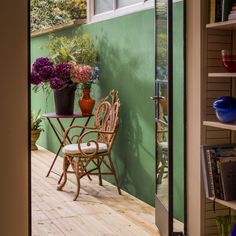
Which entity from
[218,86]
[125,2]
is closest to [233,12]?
[218,86]

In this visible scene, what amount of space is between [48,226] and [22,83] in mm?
→ 1646

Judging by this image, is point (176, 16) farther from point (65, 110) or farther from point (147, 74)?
point (65, 110)

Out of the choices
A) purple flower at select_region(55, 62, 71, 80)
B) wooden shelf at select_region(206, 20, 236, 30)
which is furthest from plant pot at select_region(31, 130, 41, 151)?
wooden shelf at select_region(206, 20, 236, 30)

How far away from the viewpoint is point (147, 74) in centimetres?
471

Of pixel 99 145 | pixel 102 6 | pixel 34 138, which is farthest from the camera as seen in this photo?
pixel 34 138

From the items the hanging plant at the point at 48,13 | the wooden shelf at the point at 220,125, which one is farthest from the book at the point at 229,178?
the hanging plant at the point at 48,13

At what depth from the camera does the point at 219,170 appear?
3268 mm

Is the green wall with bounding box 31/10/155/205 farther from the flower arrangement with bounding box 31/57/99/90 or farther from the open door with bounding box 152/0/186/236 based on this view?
the open door with bounding box 152/0/186/236

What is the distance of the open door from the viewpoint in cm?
346

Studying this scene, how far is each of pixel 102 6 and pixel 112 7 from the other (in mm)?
385

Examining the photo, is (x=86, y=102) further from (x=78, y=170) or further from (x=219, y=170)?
(x=219, y=170)

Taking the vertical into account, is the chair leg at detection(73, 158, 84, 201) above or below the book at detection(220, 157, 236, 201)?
below

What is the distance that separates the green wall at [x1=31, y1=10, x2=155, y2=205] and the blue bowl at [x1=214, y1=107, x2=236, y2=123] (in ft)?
4.92

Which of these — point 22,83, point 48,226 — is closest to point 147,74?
point 48,226
